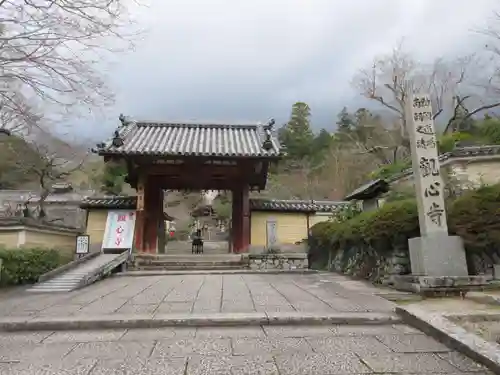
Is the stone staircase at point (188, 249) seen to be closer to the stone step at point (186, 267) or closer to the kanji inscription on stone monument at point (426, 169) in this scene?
the stone step at point (186, 267)

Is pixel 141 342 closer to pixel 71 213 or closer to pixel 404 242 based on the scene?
pixel 404 242

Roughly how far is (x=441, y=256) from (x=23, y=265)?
955 cm

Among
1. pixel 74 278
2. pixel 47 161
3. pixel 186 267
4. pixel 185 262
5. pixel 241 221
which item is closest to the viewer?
pixel 74 278

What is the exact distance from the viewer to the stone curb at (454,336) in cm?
311

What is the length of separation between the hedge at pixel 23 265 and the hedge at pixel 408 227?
8439mm

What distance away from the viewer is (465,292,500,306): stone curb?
18.0 ft

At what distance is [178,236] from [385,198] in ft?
83.6

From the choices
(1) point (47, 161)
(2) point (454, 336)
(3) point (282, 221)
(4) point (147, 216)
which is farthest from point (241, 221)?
(1) point (47, 161)

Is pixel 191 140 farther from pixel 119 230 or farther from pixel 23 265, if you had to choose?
pixel 23 265

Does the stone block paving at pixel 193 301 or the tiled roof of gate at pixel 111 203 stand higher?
the tiled roof of gate at pixel 111 203

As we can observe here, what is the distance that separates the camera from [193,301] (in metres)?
6.05

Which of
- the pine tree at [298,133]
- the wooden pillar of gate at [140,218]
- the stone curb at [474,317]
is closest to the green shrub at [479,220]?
the stone curb at [474,317]

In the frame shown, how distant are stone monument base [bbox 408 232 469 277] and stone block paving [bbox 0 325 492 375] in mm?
2759

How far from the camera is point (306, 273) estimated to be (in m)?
11.6
